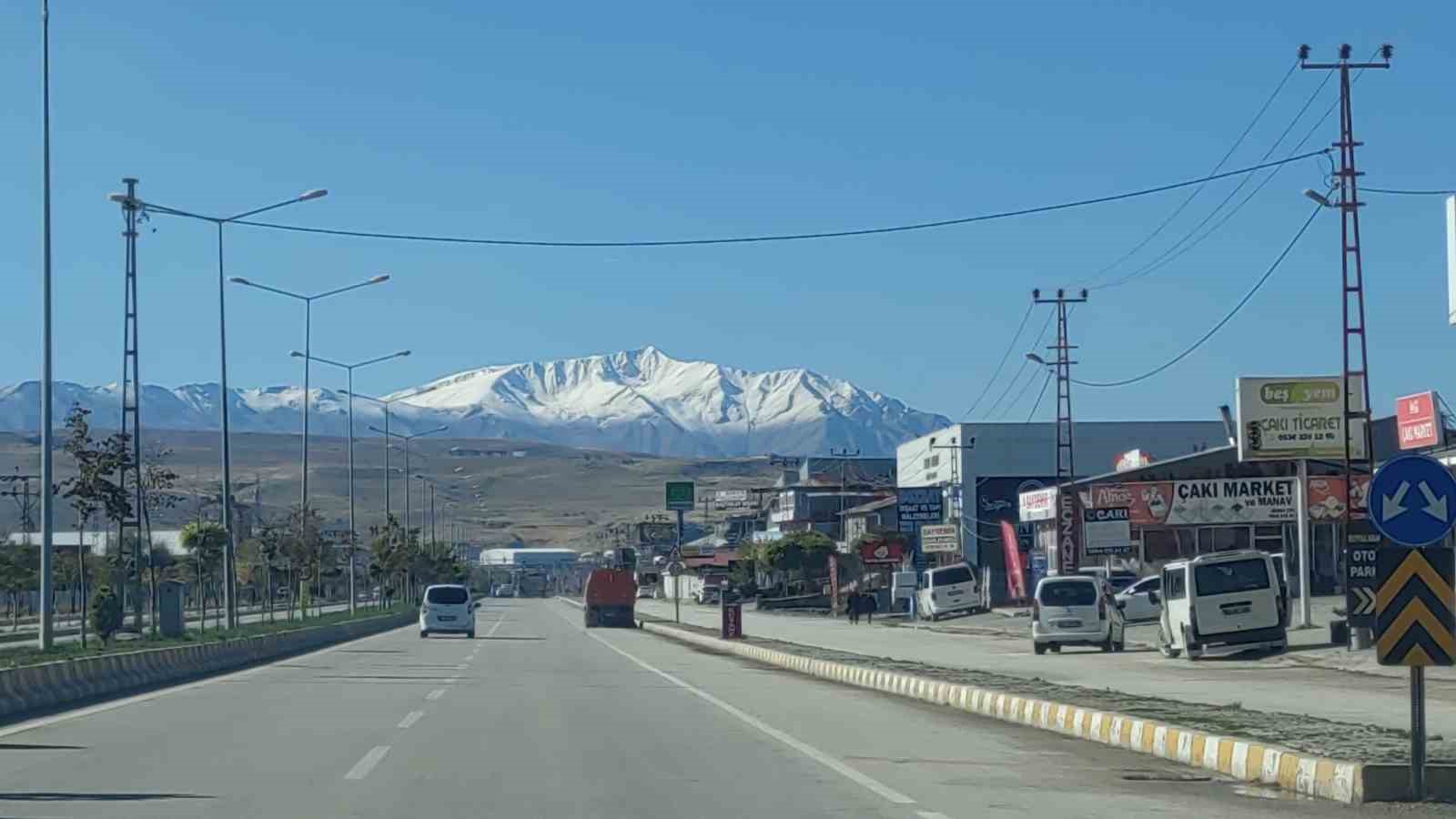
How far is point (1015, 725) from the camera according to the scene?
21438 millimetres

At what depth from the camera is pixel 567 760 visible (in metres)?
16.1

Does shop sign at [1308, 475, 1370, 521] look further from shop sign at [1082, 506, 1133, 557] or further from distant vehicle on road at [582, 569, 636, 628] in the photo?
distant vehicle on road at [582, 569, 636, 628]

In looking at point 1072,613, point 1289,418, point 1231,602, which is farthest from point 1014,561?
point 1231,602

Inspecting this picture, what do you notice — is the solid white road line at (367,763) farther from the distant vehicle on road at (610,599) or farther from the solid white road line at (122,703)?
the distant vehicle on road at (610,599)

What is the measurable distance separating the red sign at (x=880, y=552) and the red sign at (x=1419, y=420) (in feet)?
163

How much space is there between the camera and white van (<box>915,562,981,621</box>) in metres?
71.9

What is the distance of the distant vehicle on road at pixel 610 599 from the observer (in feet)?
246

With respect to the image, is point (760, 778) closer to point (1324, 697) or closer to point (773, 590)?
point (1324, 697)

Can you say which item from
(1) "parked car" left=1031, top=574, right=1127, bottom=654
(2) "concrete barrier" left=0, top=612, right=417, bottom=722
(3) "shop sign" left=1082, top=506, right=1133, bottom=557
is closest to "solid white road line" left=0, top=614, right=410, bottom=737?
(2) "concrete barrier" left=0, top=612, right=417, bottom=722

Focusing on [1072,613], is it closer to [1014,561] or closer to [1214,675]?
[1214,675]

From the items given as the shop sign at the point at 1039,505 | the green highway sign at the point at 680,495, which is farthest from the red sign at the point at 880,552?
the shop sign at the point at 1039,505

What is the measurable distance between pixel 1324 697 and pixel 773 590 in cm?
9344


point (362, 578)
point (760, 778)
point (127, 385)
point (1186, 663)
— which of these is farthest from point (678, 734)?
point (362, 578)

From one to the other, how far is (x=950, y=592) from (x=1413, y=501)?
2341 inches
